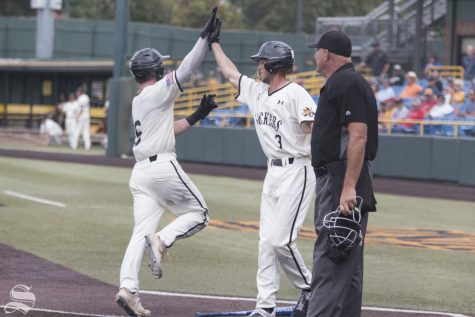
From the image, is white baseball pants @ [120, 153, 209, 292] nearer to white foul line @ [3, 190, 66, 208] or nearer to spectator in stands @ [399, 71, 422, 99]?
white foul line @ [3, 190, 66, 208]

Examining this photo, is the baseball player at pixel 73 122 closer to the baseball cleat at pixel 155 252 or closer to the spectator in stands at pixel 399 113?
the spectator in stands at pixel 399 113

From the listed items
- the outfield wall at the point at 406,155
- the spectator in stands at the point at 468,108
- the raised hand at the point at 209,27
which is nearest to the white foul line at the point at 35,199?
the raised hand at the point at 209,27

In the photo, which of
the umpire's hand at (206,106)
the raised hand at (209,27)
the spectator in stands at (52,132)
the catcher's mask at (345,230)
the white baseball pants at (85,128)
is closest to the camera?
the catcher's mask at (345,230)

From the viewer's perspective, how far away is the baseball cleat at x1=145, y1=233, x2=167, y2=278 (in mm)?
7907

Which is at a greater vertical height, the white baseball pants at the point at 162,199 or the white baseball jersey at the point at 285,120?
the white baseball jersey at the point at 285,120

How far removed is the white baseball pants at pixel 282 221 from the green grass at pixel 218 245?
1283mm

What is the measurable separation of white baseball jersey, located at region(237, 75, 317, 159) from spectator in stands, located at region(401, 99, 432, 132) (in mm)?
15552

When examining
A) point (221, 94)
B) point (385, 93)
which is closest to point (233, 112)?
point (221, 94)

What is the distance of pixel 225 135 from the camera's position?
1049 inches

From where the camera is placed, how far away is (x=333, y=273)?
648 centimetres

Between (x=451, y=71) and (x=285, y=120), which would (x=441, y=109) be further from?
(x=285, y=120)

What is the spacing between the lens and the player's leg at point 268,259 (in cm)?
768

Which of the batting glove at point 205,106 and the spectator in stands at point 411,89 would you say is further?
the spectator in stands at point 411,89

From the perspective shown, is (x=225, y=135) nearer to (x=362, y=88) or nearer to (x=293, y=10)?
(x=362, y=88)
